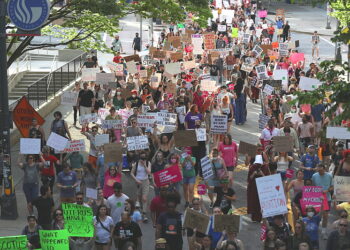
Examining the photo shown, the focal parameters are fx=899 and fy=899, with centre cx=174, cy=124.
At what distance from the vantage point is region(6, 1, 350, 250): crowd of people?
46.1 feet

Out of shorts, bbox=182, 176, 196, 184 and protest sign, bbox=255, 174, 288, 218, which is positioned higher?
protest sign, bbox=255, 174, 288, 218

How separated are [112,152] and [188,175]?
1613mm

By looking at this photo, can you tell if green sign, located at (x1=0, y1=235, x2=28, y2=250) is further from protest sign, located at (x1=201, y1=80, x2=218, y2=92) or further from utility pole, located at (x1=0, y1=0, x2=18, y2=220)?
protest sign, located at (x1=201, y1=80, x2=218, y2=92)

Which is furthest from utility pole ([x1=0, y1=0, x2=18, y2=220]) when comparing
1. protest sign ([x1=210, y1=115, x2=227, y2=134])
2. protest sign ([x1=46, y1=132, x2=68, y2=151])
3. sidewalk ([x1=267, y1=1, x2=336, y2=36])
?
sidewalk ([x1=267, y1=1, x2=336, y2=36])

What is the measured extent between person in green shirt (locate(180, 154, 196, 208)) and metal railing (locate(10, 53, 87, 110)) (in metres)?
9.94

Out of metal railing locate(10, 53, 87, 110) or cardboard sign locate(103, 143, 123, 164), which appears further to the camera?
metal railing locate(10, 53, 87, 110)

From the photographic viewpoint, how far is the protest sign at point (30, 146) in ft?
58.2

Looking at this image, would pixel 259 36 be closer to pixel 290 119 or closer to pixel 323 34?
pixel 323 34

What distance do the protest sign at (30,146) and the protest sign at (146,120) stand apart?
155 inches

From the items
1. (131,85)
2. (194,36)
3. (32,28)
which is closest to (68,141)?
(32,28)

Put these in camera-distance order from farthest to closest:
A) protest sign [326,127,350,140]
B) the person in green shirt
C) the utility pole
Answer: protest sign [326,127,350,140]
the person in green shirt
the utility pole

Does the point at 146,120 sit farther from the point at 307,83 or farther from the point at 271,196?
the point at 271,196

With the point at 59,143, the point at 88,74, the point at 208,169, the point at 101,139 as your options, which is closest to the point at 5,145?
the point at 59,143

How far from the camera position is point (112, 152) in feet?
59.3
